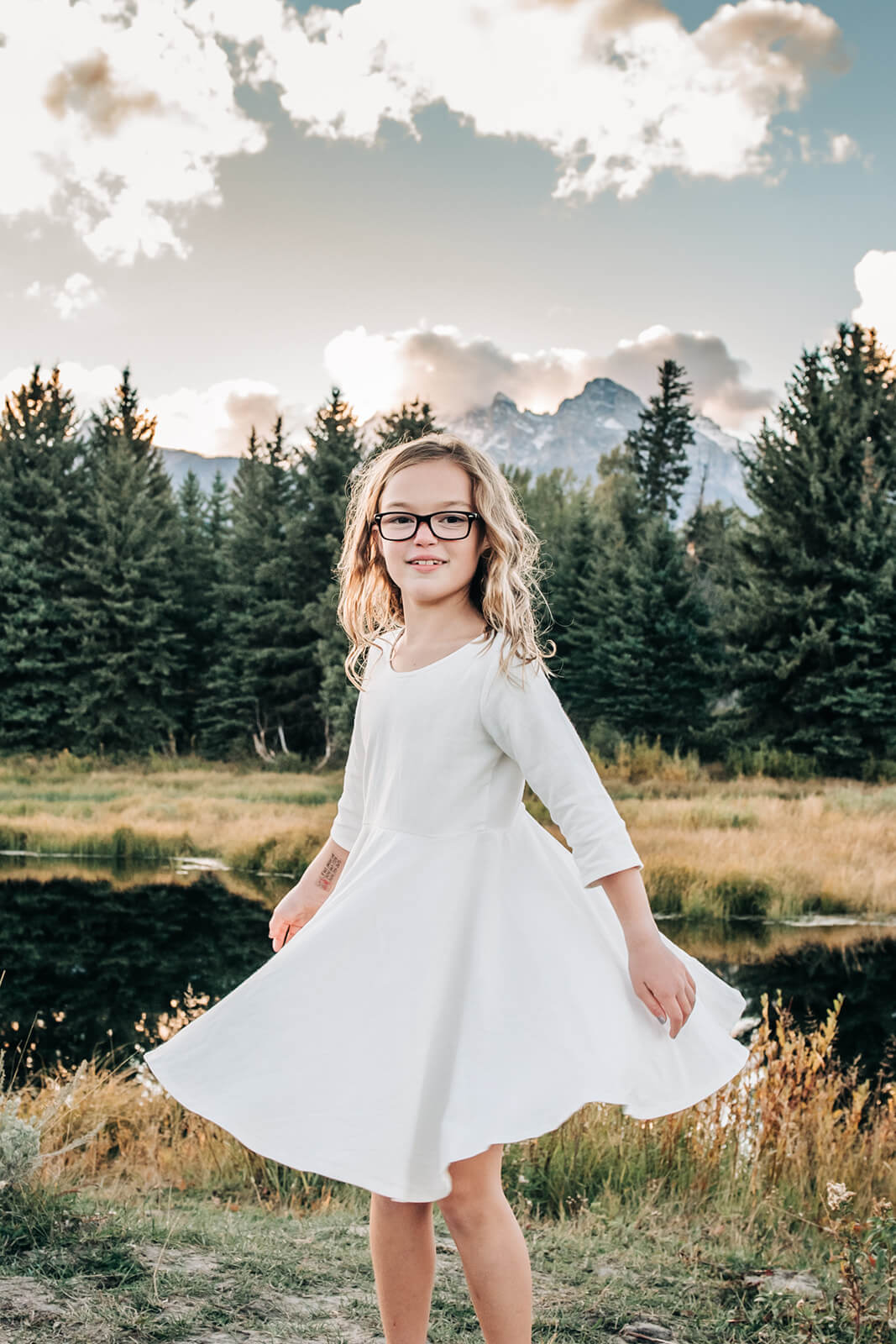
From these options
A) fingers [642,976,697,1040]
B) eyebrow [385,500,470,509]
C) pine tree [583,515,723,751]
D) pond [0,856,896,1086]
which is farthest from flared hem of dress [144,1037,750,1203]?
pine tree [583,515,723,751]

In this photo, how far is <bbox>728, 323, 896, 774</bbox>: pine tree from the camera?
1970cm

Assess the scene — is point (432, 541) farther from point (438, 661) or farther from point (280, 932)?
point (280, 932)

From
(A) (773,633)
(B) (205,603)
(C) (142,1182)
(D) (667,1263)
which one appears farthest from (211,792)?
(D) (667,1263)

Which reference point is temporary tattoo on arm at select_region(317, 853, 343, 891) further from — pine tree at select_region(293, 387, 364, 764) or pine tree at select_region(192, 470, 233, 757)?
pine tree at select_region(192, 470, 233, 757)

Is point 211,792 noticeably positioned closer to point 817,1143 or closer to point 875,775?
point 875,775

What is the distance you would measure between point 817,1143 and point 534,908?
289cm

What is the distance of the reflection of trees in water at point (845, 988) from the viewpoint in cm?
707

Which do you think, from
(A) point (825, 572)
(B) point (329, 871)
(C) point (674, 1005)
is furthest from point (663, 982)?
(A) point (825, 572)

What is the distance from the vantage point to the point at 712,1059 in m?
1.77

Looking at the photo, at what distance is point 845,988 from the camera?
27.3 feet

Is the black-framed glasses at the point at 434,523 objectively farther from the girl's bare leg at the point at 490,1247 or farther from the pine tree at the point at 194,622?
the pine tree at the point at 194,622

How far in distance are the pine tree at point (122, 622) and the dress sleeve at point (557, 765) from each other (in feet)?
78.0

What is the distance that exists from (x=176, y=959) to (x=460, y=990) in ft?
27.4

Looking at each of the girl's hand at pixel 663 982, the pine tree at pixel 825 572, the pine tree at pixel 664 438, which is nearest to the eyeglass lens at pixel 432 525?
the girl's hand at pixel 663 982
